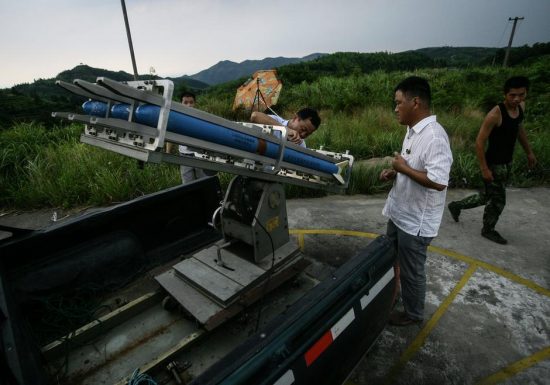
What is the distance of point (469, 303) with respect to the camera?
9.82ft

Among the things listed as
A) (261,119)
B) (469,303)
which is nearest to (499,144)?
(469,303)

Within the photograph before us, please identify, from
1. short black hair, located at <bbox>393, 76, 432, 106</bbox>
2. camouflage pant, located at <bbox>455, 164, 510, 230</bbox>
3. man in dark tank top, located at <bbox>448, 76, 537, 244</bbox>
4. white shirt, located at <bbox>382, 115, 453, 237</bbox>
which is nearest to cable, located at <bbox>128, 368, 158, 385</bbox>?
white shirt, located at <bbox>382, 115, 453, 237</bbox>

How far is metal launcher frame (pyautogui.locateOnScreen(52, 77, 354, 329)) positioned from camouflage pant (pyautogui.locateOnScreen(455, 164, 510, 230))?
2234 millimetres

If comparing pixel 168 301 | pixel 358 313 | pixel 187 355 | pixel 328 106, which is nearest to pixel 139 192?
pixel 168 301

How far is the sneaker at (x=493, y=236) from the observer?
4.07m

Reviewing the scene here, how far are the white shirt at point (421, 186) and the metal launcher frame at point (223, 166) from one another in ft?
2.49

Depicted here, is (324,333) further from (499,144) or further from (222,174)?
(222,174)

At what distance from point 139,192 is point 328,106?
10809mm

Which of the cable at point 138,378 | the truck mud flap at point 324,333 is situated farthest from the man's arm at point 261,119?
the cable at point 138,378

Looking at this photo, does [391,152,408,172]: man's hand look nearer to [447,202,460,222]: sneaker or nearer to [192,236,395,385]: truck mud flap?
[192,236,395,385]: truck mud flap

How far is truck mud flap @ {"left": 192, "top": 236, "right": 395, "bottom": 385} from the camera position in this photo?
4.23 feet

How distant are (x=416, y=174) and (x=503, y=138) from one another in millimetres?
2498

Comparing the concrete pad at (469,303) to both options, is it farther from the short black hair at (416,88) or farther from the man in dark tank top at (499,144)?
the short black hair at (416,88)

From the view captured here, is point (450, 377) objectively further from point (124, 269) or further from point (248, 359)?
point (124, 269)
